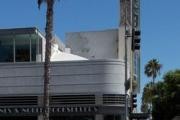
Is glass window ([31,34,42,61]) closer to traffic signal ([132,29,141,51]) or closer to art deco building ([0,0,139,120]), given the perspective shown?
art deco building ([0,0,139,120])

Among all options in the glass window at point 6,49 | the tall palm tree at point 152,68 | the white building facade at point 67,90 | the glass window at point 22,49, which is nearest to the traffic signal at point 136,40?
the white building facade at point 67,90

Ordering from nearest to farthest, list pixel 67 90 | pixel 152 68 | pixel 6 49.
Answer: pixel 67 90
pixel 6 49
pixel 152 68

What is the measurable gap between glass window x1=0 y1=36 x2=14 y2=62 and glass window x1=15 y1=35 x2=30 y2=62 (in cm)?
54

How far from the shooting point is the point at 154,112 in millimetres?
77312

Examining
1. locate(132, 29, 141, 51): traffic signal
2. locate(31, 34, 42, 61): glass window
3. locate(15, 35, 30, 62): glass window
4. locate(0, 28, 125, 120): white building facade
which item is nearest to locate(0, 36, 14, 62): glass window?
locate(15, 35, 30, 62): glass window

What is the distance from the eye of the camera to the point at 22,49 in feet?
161

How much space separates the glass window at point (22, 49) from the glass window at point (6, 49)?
54cm

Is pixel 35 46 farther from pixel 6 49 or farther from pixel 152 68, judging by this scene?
pixel 152 68

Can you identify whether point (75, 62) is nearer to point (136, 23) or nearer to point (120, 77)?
point (120, 77)

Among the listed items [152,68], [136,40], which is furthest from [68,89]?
[152,68]

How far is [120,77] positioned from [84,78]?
9.57ft

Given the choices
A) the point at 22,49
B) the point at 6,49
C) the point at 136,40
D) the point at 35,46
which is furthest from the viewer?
the point at 6,49

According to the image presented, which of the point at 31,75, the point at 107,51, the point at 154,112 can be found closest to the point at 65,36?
the point at 107,51

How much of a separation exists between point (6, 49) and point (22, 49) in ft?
4.88
